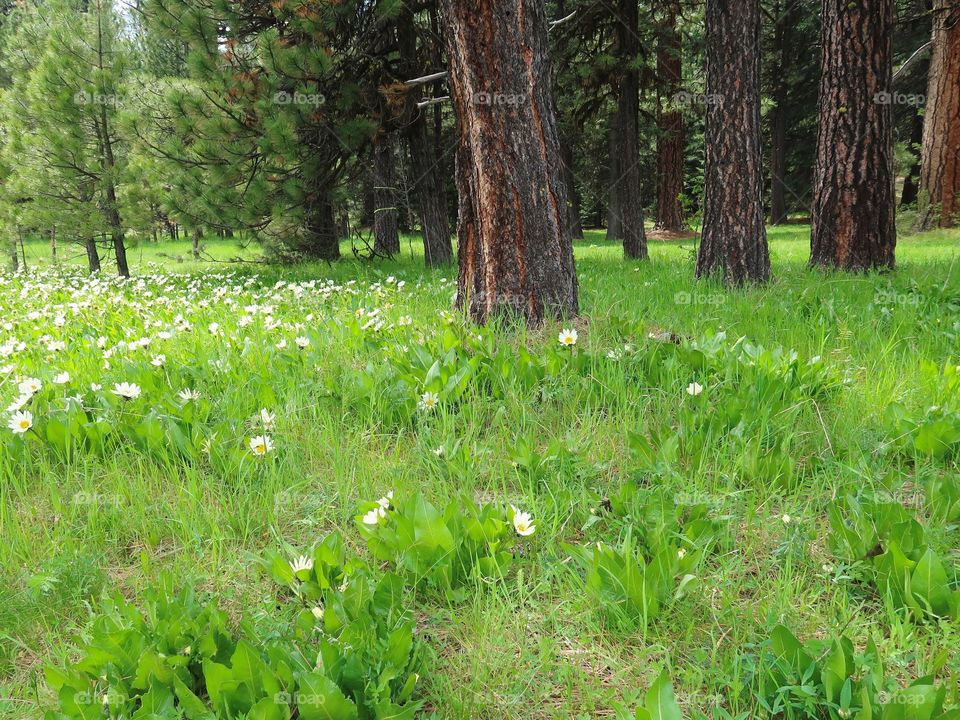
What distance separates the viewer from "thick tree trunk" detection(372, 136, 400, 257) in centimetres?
1110

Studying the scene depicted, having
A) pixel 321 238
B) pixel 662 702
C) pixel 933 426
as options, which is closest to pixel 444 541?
pixel 662 702

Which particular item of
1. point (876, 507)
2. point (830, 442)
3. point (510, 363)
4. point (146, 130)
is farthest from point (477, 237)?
point (146, 130)

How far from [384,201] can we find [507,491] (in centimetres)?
1130

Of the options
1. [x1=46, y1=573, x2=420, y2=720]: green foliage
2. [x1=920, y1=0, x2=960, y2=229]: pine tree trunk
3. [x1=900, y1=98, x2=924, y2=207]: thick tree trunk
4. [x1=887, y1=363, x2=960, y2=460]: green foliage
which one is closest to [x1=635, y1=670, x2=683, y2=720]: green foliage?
[x1=46, y1=573, x2=420, y2=720]: green foliage

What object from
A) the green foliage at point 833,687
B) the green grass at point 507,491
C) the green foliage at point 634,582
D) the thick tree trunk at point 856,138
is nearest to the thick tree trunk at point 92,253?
the green grass at point 507,491

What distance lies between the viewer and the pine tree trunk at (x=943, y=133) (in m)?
11.4

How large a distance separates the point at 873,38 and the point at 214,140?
768 cm

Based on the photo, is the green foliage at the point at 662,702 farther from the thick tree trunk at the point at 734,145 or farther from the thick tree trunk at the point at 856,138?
the thick tree trunk at the point at 856,138

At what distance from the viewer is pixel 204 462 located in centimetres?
258

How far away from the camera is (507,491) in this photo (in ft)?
7.66

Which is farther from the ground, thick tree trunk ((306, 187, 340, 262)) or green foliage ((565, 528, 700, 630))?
thick tree trunk ((306, 187, 340, 262))

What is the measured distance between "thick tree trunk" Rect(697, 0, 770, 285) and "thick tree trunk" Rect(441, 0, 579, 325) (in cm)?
256

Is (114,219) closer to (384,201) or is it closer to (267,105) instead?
(267,105)

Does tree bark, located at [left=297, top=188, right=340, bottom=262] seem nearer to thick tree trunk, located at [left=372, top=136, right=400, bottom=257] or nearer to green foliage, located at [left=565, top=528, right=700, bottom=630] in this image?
thick tree trunk, located at [left=372, top=136, right=400, bottom=257]
